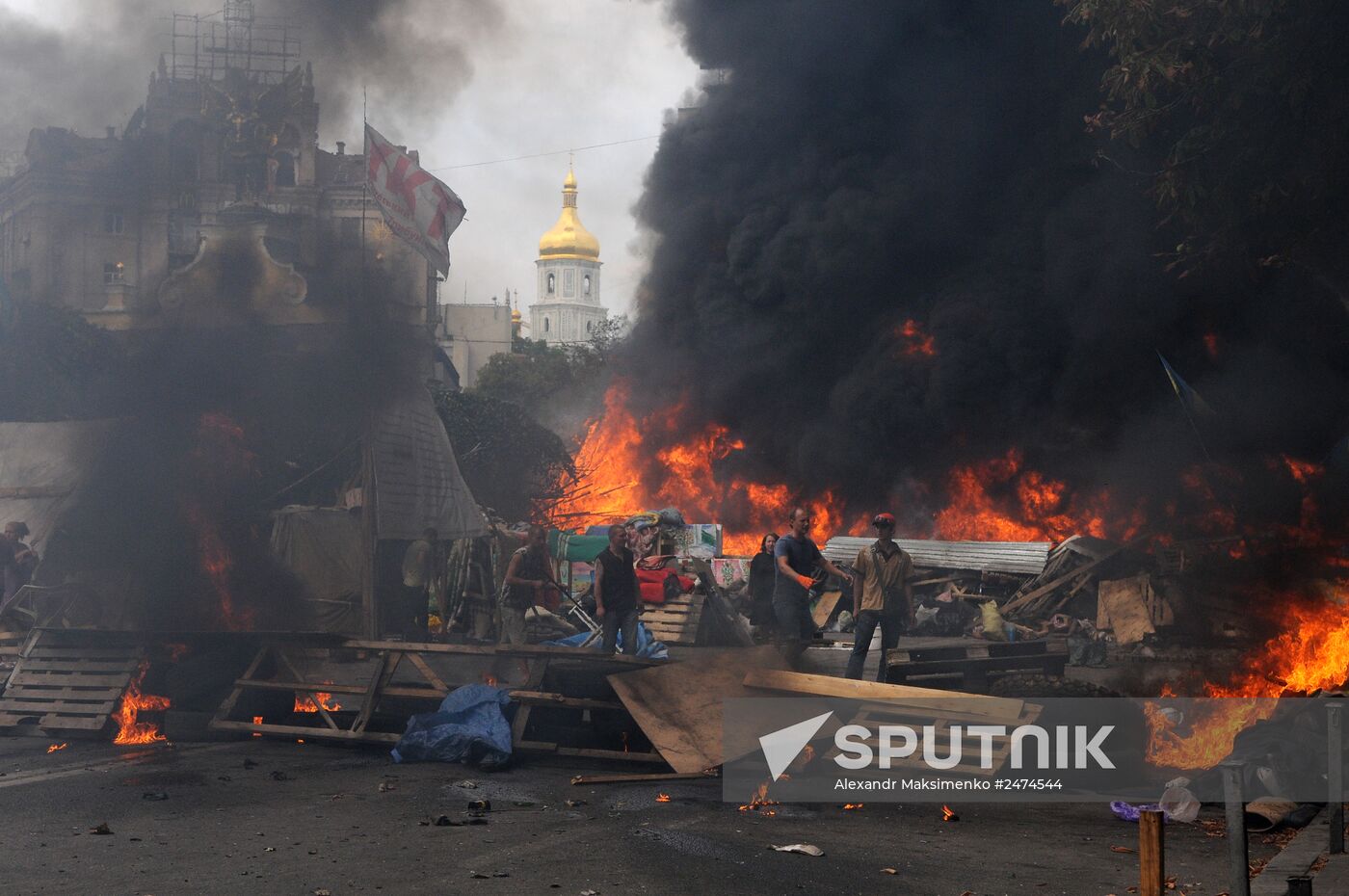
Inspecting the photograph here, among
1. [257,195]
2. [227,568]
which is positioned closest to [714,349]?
[227,568]

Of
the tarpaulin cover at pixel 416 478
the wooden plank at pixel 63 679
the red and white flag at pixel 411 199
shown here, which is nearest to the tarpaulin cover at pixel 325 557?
the tarpaulin cover at pixel 416 478

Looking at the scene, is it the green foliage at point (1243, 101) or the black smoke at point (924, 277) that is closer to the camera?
the green foliage at point (1243, 101)

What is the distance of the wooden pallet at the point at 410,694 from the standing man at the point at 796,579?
1.75 m

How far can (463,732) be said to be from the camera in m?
9.38

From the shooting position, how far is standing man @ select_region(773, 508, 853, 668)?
1097cm

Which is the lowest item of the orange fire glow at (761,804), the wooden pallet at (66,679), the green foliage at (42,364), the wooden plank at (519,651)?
the orange fire glow at (761,804)

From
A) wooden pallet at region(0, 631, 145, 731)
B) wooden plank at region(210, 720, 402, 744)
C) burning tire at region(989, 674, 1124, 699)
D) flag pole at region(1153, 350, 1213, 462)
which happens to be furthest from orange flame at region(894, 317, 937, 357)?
wooden pallet at region(0, 631, 145, 731)

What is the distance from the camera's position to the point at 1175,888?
19.2 ft

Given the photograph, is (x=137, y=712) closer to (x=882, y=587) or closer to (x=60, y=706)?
(x=60, y=706)

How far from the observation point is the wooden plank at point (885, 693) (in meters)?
8.25

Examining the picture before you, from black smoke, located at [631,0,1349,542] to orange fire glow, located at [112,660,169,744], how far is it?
1965 cm

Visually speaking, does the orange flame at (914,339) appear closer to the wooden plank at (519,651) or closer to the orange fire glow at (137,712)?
the wooden plank at (519,651)

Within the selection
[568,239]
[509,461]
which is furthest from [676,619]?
[568,239]

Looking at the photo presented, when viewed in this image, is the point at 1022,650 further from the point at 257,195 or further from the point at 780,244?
the point at 257,195
